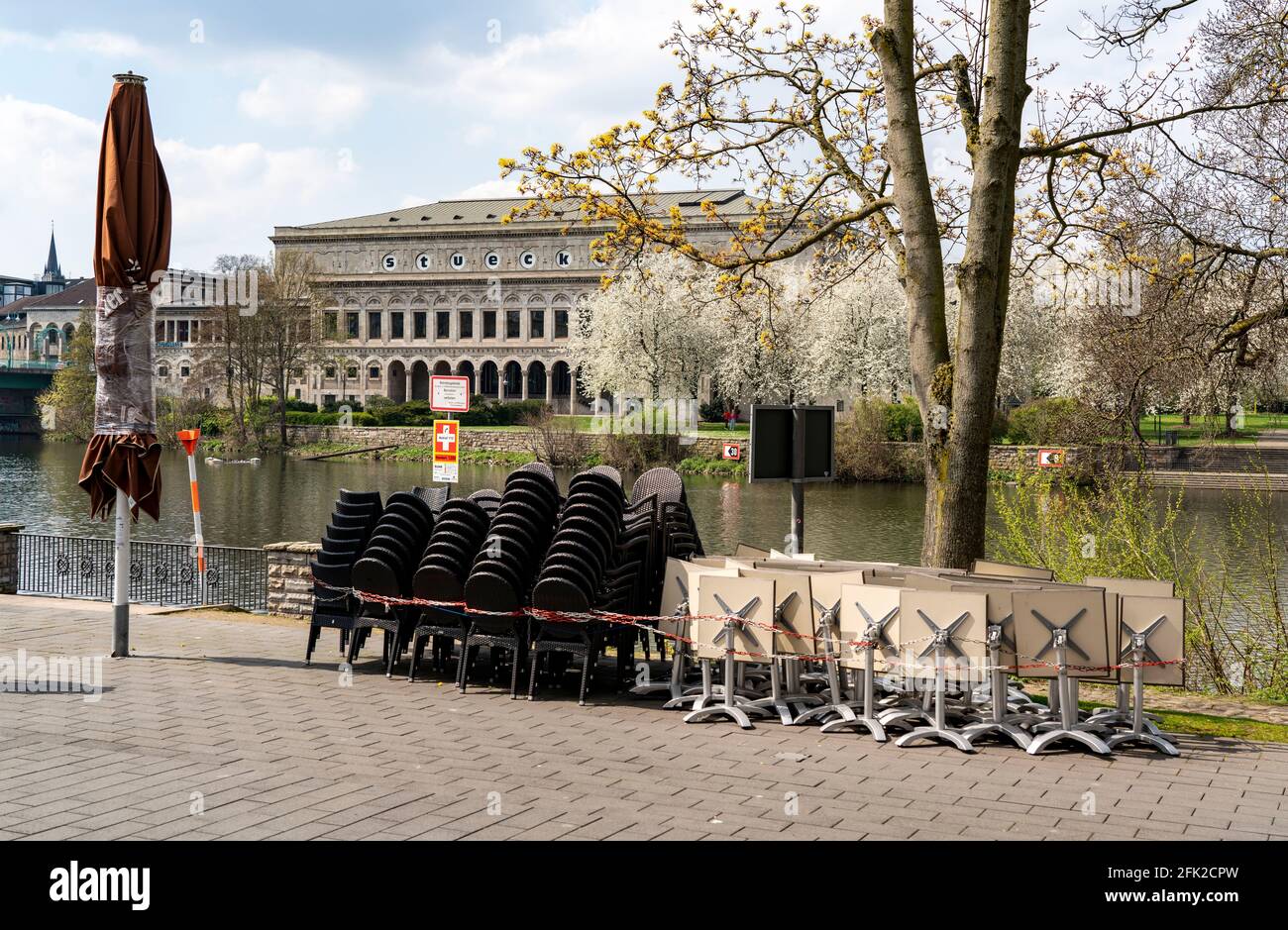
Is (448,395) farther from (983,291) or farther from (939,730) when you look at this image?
(939,730)

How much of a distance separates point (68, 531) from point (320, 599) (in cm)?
2329

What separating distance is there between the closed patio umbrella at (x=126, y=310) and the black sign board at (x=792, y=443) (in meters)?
5.15

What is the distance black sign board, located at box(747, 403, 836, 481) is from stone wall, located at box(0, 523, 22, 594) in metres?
11.0

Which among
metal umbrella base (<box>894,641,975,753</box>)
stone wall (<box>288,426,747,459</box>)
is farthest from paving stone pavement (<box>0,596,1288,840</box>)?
stone wall (<box>288,426,747,459</box>)

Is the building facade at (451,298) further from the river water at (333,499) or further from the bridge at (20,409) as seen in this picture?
the river water at (333,499)

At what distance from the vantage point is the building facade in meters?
107

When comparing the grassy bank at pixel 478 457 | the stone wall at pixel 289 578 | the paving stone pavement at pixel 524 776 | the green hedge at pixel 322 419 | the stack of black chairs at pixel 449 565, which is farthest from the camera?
the green hedge at pixel 322 419

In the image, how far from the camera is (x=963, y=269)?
11.1m

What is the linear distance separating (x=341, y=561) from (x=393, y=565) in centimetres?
71

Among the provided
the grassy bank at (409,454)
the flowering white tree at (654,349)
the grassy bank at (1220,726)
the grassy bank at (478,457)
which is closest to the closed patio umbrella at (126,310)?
the grassy bank at (1220,726)

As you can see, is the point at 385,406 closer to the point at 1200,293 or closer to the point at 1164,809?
the point at 1200,293

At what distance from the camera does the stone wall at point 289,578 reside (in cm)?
1527

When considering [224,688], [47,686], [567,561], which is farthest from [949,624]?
[47,686]

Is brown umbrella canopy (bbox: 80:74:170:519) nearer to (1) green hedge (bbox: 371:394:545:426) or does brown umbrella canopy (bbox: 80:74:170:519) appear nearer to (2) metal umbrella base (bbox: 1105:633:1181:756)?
(2) metal umbrella base (bbox: 1105:633:1181:756)
